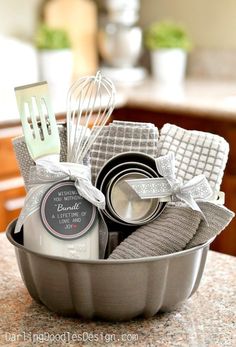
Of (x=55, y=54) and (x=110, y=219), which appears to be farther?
(x=55, y=54)

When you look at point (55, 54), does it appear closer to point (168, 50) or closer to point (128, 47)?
point (128, 47)

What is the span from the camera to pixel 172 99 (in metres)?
2.64

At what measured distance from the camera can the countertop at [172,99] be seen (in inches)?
95.7

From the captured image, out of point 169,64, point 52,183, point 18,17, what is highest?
point 52,183

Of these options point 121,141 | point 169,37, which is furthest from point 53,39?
point 121,141

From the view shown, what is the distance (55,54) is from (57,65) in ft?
0.16

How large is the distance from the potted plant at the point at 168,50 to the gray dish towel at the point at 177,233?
2300mm

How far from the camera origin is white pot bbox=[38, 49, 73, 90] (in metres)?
3.00

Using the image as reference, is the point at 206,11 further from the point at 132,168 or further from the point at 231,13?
the point at 132,168

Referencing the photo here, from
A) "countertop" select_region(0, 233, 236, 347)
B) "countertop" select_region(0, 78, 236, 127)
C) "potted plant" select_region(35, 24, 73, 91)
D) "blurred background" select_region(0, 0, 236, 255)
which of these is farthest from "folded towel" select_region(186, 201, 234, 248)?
"potted plant" select_region(35, 24, 73, 91)

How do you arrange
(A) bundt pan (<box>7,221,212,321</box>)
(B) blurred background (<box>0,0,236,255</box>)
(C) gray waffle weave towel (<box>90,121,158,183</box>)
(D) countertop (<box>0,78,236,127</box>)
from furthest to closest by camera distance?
(B) blurred background (<box>0,0,236,255</box>), (D) countertop (<box>0,78,236,127</box>), (C) gray waffle weave towel (<box>90,121,158,183</box>), (A) bundt pan (<box>7,221,212,321</box>)

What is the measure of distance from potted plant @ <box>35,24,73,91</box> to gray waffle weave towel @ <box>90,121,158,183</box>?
2.01 m

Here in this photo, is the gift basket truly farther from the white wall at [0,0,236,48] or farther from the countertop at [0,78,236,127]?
the white wall at [0,0,236,48]

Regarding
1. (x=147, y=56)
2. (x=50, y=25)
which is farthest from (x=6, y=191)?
(x=147, y=56)
